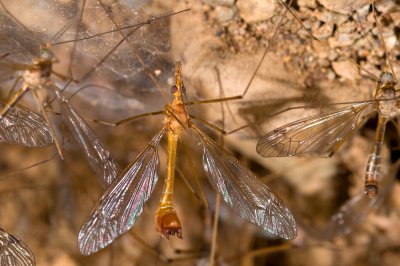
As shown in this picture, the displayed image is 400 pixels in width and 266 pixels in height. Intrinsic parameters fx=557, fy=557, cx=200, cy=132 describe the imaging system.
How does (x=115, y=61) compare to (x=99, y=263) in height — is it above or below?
above

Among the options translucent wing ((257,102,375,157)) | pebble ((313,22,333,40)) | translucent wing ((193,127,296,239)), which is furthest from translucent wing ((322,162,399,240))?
pebble ((313,22,333,40))

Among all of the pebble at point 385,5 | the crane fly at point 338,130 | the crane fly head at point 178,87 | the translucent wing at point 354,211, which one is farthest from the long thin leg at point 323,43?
the translucent wing at point 354,211

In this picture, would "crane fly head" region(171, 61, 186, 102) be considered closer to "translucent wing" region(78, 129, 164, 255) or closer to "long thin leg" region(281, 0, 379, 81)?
"translucent wing" region(78, 129, 164, 255)

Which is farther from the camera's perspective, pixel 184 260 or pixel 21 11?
pixel 184 260

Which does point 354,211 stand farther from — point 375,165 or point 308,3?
point 308,3

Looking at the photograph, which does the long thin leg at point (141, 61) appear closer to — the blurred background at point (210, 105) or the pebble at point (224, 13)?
the blurred background at point (210, 105)

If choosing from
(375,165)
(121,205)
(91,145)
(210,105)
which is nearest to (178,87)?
(210,105)

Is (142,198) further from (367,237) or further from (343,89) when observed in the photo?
(367,237)

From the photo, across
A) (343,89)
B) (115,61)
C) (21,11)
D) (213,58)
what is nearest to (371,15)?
(343,89)
